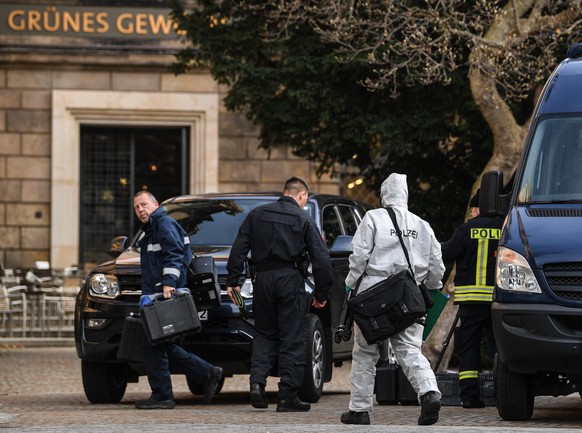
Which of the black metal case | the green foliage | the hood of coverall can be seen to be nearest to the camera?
the hood of coverall

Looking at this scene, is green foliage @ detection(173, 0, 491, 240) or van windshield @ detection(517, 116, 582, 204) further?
green foliage @ detection(173, 0, 491, 240)

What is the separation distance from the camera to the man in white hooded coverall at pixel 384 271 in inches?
417

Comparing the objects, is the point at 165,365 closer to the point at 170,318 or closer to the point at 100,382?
the point at 170,318

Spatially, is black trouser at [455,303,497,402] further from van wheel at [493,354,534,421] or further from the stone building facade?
the stone building facade

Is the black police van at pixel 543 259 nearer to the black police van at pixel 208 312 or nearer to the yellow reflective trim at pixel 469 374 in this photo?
the yellow reflective trim at pixel 469 374

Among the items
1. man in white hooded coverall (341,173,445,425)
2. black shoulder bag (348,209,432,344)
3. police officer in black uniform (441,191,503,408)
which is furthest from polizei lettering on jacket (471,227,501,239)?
black shoulder bag (348,209,432,344)

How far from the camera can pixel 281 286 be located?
1203 cm

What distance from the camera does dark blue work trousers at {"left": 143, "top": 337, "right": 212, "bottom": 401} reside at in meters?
12.6

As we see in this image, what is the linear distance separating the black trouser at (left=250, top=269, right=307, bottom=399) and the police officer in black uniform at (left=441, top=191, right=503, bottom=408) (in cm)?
144

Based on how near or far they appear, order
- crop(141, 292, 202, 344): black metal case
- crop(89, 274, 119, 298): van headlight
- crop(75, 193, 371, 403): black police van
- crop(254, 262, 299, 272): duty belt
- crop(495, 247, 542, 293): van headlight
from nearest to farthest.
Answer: crop(495, 247, 542, 293): van headlight < crop(254, 262, 299, 272): duty belt < crop(141, 292, 202, 344): black metal case < crop(75, 193, 371, 403): black police van < crop(89, 274, 119, 298): van headlight

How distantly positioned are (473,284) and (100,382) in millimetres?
3394

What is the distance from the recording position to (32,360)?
71.2 ft

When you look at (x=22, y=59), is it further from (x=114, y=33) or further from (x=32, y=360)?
(x=32, y=360)

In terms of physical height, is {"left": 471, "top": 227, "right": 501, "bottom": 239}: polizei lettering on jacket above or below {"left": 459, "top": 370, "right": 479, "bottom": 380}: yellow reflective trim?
above
